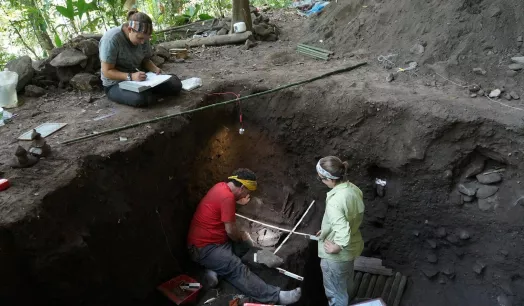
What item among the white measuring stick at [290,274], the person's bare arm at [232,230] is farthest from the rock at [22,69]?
the white measuring stick at [290,274]

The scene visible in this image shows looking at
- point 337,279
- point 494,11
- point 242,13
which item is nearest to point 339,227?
point 337,279

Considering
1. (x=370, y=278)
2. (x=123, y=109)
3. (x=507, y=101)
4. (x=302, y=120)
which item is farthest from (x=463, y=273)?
(x=123, y=109)

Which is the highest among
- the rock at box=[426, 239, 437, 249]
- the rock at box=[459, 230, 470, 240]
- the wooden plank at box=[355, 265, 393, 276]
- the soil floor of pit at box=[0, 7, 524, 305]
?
the soil floor of pit at box=[0, 7, 524, 305]

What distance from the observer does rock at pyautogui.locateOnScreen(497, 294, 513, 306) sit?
14.7ft

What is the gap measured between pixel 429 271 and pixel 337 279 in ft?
5.94

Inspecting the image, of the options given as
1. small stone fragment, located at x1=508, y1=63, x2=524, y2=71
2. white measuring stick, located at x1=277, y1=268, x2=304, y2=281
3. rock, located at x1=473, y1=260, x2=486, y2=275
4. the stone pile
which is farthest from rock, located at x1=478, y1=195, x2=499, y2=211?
the stone pile

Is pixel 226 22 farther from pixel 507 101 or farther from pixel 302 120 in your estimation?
pixel 507 101

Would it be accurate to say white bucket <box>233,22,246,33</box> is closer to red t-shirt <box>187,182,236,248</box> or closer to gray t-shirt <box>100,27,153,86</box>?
gray t-shirt <box>100,27,153,86</box>

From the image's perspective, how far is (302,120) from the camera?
5.38m

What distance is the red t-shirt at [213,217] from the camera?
4434mm

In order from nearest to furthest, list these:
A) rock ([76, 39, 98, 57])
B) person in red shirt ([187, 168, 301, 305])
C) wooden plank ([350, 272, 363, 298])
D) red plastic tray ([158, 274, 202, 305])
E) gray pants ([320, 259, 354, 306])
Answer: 1. gray pants ([320, 259, 354, 306])
2. red plastic tray ([158, 274, 202, 305])
3. person in red shirt ([187, 168, 301, 305])
4. wooden plank ([350, 272, 363, 298])
5. rock ([76, 39, 98, 57])

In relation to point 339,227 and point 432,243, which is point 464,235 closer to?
point 432,243

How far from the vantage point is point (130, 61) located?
507cm

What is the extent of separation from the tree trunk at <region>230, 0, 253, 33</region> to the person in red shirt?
470 centimetres
